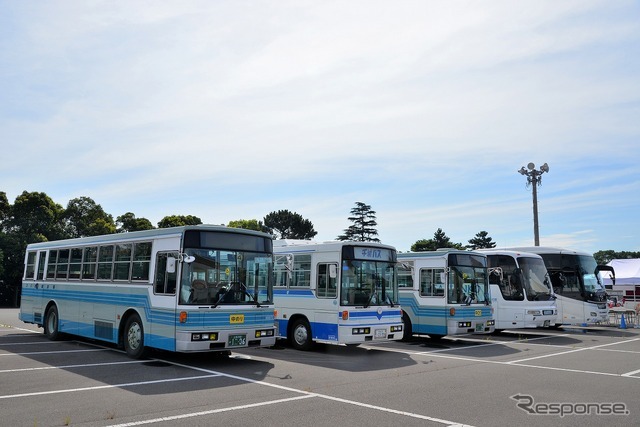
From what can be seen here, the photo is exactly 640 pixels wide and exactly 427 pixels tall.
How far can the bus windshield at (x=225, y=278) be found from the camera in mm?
11148

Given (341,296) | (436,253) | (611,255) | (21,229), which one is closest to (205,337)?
(341,296)

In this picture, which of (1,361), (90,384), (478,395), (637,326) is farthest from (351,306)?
(637,326)

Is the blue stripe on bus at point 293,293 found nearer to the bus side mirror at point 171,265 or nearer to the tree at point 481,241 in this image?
the bus side mirror at point 171,265

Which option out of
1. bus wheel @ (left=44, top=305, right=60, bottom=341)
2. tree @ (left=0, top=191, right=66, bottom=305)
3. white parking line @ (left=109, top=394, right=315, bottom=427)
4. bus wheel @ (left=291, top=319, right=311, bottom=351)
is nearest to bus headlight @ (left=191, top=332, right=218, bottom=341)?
white parking line @ (left=109, top=394, right=315, bottom=427)

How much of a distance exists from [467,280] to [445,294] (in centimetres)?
104

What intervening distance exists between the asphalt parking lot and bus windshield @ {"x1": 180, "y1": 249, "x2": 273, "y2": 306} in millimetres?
1384

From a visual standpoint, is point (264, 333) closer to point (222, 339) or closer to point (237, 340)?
point (237, 340)

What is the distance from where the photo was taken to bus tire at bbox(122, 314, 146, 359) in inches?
477

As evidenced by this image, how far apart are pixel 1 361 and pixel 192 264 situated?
4.53 m

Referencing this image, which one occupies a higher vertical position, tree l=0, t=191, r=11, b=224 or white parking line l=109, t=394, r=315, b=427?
tree l=0, t=191, r=11, b=224

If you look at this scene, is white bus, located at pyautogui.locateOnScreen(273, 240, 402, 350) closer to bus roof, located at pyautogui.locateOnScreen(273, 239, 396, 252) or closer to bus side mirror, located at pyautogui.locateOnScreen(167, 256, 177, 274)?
bus roof, located at pyautogui.locateOnScreen(273, 239, 396, 252)

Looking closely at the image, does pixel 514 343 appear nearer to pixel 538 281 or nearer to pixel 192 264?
pixel 538 281

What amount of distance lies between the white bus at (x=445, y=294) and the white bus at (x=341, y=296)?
100 inches

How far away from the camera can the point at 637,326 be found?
82.0 ft
